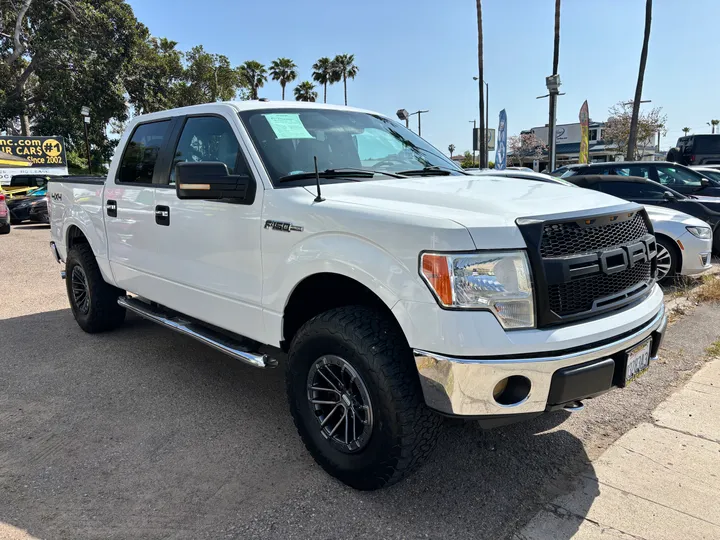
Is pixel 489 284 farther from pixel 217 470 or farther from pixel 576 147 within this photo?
pixel 576 147

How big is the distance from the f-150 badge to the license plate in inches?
66.9

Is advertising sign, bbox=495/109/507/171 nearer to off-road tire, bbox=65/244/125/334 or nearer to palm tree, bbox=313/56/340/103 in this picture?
off-road tire, bbox=65/244/125/334

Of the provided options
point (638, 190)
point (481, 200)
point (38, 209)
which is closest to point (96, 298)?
point (481, 200)

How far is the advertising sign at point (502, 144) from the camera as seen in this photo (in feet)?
55.0

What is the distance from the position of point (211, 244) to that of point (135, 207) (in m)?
1.18

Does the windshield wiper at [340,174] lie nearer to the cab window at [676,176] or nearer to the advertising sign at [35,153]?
the cab window at [676,176]

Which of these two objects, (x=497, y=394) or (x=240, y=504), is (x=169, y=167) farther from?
(x=497, y=394)

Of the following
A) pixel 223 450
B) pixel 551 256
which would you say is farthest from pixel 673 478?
pixel 223 450

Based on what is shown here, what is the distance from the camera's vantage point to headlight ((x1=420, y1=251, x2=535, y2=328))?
217 cm

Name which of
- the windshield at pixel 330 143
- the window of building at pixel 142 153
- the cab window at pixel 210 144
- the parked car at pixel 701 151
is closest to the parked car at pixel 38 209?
the window of building at pixel 142 153

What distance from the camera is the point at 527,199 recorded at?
8.46ft

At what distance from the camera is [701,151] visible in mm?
20984

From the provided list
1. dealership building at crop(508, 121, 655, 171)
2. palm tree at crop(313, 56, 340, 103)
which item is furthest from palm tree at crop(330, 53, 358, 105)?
dealership building at crop(508, 121, 655, 171)

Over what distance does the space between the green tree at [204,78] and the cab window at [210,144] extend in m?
37.4
